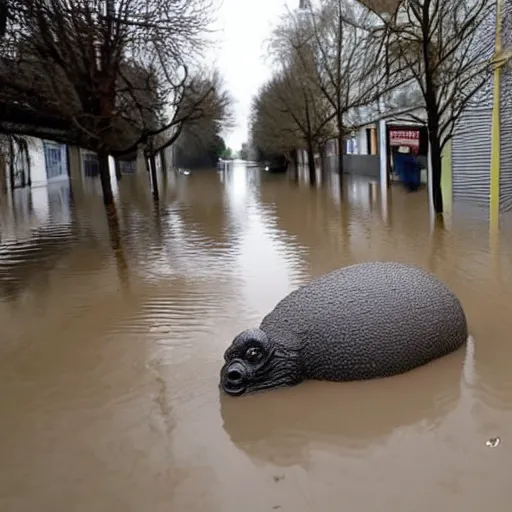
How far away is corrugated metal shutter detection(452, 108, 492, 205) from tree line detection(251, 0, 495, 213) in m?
0.81

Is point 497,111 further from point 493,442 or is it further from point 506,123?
point 493,442

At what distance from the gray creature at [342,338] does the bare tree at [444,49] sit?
36.8 ft

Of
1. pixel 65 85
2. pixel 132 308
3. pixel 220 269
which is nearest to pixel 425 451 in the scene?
pixel 132 308

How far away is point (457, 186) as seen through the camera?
64.5 ft

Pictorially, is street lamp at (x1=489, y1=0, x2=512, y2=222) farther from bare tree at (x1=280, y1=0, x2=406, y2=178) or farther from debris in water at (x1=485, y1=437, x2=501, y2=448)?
debris in water at (x1=485, y1=437, x2=501, y2=448)

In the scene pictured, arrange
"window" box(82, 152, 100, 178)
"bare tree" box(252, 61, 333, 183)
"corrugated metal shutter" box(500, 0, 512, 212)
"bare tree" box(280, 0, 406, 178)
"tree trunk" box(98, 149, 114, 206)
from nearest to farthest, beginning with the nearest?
"corrugated metal shutter" box(500, 0, 512, 212), "tree trunk" box(98, 149, 114, 206), "bare tree" box(280, 0, 406, 178), "bare tree" box(252, 61, 333, 183), "window" box(82, 152, 100, 178)

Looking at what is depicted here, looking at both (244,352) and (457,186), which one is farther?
(457,186)

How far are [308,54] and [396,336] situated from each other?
83.9 feet

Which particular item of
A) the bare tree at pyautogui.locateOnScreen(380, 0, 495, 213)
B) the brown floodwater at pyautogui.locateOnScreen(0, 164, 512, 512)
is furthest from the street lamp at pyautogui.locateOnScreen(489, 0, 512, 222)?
the brown floodwater at pyautogui.locateOnScreen(0, 164, 512, 512)

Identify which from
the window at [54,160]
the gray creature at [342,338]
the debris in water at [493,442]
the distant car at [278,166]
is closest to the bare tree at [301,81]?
the window at [54,160]

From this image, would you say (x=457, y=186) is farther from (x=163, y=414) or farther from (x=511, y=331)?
(x=163, y=414)

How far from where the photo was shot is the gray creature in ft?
15.7

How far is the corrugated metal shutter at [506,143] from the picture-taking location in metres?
13.4

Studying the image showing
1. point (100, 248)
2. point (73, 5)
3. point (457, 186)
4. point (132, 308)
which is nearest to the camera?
point (132, 308)
